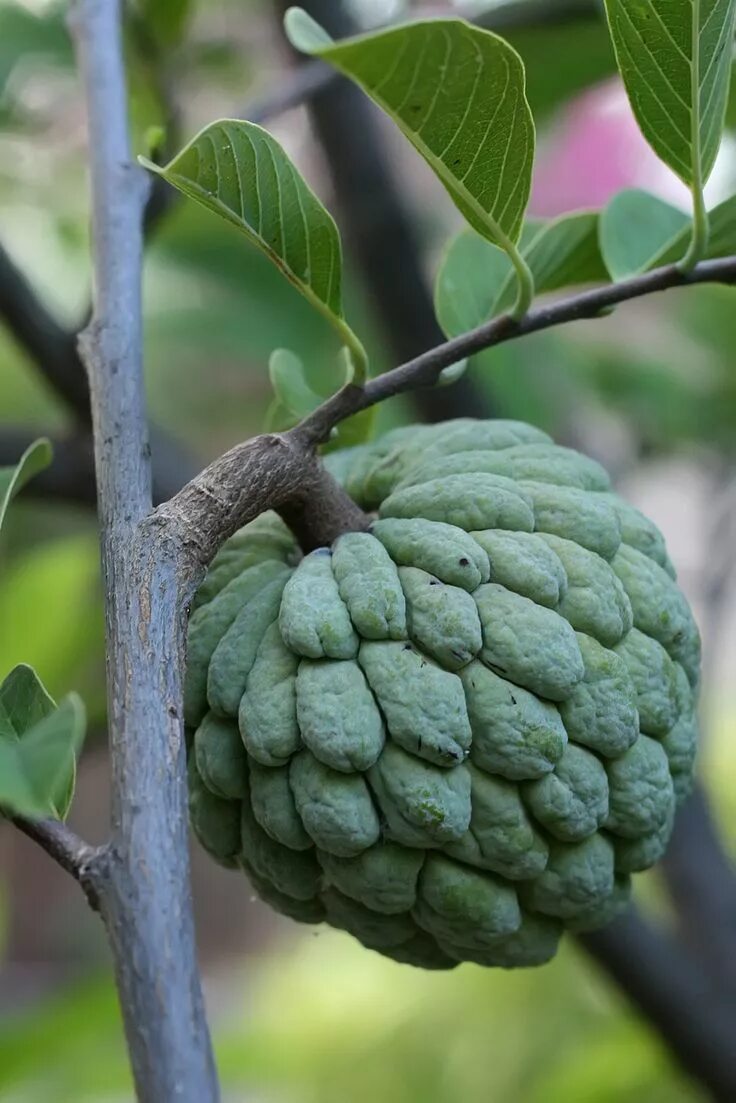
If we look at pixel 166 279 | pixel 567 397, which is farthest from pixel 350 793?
pixel 166 279

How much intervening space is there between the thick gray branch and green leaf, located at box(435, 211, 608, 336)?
28cm

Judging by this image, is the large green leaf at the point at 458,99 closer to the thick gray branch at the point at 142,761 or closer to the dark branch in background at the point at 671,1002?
the thick gray branch at the point at 142,761

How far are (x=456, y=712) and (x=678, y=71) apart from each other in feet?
1.57

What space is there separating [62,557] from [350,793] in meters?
1.25

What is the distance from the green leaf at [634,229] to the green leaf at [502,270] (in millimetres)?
21

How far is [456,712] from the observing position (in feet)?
2.69

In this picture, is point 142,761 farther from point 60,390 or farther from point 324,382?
point 324,382

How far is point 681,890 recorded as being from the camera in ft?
6.63

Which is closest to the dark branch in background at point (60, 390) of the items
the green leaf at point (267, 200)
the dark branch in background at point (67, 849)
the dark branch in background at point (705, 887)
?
the green leaf at point (267, 200)

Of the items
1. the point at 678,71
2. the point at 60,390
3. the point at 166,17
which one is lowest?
the point at 678,71

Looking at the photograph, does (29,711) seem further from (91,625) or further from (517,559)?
(91,625)

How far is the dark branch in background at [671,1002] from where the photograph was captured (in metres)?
1.81

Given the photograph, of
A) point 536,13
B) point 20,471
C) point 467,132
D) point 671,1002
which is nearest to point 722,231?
point 467,132

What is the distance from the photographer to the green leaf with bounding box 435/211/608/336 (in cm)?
104
